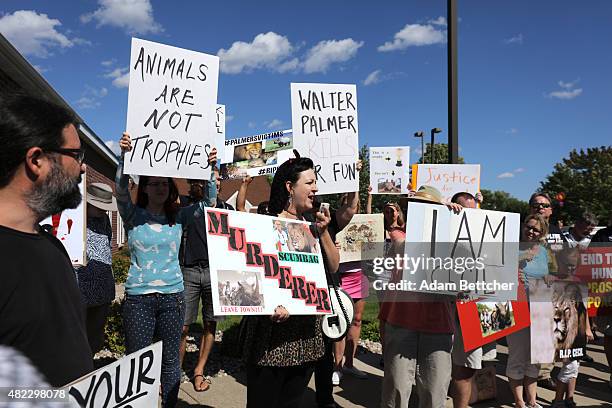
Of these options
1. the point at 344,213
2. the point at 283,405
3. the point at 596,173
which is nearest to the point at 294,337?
the point at 283,405

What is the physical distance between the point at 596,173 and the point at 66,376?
51.6 meters

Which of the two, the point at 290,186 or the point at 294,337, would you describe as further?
the point at 290,186

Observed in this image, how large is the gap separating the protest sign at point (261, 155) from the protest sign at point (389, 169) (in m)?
1.21

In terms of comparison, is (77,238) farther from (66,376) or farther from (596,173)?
(596,173)

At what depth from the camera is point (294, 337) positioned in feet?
8.70

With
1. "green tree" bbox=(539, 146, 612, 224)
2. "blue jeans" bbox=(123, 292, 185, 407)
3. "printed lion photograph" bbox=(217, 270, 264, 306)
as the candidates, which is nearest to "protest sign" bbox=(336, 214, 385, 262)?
"blue jeans" bbox=(123, 292, 185, 407)

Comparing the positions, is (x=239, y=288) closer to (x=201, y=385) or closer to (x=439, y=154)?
(x=201, y=385)

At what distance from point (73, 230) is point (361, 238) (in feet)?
10.9

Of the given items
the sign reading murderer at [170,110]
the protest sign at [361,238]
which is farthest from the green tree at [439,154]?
the sign reading murderer at [170,110]

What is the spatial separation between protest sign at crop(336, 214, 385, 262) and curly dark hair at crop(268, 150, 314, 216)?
2.26 meters

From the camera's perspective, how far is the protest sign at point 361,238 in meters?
5.24

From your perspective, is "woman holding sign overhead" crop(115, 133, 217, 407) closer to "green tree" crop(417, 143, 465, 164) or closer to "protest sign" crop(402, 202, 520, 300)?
"protest sign" crop(402, 202, 520, 300)

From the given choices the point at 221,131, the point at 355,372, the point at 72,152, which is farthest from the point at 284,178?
the point at 355,372

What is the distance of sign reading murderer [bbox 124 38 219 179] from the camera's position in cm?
310
